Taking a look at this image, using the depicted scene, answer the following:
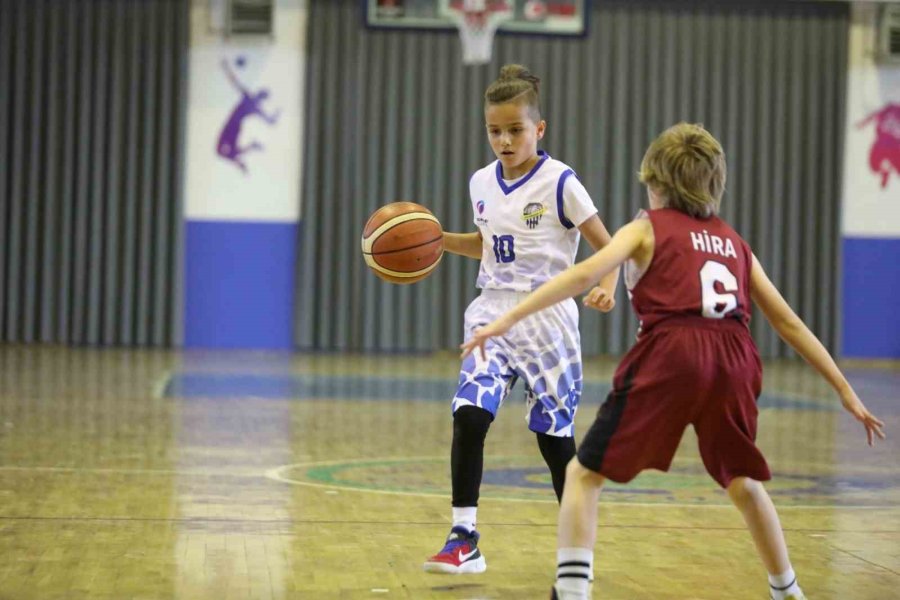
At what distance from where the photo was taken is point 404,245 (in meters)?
4.33

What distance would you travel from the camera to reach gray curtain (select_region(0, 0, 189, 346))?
13.8 m

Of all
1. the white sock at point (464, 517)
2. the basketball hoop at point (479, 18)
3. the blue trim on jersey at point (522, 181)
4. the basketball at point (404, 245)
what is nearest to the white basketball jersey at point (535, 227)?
the blue trim on jersey at point (522, 181)

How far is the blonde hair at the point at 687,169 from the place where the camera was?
129 inches

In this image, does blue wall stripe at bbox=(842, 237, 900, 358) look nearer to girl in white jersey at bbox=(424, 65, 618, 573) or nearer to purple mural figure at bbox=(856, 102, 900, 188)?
purple mural figure at bbox=(856, 102, 900, 188)

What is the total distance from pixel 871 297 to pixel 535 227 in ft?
38.2

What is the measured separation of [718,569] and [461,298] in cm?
1029

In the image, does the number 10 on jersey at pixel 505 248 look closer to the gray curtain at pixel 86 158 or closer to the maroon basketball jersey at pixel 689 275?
the maroon basketball jersey at pixel 689 275

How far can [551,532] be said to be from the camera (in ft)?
15.3

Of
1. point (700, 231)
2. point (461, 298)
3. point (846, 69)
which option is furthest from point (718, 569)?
point (846, 69)

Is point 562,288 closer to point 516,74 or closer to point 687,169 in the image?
point 687,169

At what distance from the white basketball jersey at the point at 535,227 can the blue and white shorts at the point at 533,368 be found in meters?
0.06

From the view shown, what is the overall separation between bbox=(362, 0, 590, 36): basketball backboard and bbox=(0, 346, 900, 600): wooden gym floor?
4.06 m

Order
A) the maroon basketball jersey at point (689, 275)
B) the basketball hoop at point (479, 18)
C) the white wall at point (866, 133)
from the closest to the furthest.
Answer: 1. the maroon basketball jersey at point (689, 275)
2. the basketball hoop at point (479, 18)
3. the white wall at point (866, 133)

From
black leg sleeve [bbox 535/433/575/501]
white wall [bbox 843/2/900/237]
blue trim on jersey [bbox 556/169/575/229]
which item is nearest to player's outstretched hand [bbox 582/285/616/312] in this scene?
blue trim on jersey [bbox 556/169/575/229]
